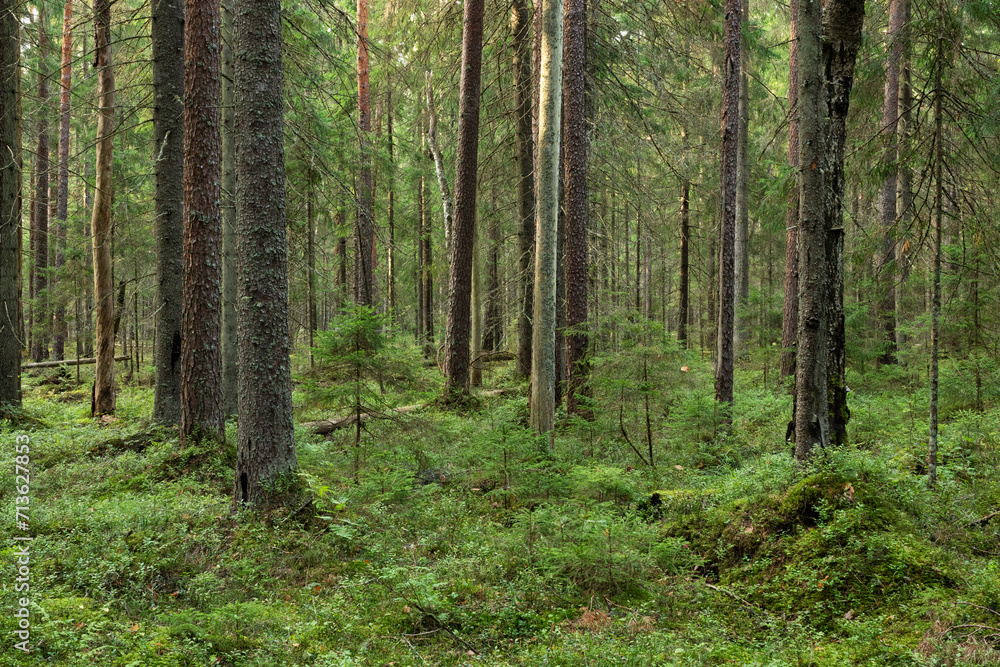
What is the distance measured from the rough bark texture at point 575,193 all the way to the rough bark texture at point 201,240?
6.13m

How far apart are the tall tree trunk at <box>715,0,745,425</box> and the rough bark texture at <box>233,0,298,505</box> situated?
7.78 meters

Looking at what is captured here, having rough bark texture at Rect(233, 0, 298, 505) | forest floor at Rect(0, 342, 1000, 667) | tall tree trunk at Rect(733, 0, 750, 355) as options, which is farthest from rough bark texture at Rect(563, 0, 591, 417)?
tall tree trunk at Rect(733, 0, 750, 355)

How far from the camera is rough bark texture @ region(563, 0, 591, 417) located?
10.7m

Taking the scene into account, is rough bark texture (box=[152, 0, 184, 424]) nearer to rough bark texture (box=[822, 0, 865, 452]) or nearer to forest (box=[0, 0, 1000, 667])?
forest (box=[0, 0, 1000, 667])

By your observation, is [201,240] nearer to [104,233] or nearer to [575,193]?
[104,233]

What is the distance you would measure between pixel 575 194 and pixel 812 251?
6063mm

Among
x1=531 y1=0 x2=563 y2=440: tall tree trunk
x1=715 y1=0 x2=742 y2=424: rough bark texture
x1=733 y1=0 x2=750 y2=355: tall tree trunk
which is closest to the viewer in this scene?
x1=531 y1=0 x2=563 y2=440: tall tree trunk

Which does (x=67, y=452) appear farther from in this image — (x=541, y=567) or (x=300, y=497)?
(x=541, y=567)

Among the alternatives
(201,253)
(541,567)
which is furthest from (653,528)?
(201,253)

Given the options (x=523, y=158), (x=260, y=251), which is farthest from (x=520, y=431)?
(x=523, y=158)

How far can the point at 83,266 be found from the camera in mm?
15305

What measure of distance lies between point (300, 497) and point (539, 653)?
327 centimetres

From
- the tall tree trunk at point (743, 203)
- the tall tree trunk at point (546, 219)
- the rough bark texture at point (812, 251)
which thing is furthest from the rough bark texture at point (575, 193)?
the tall tree trunk at point (743, 203)

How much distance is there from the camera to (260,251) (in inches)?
226
